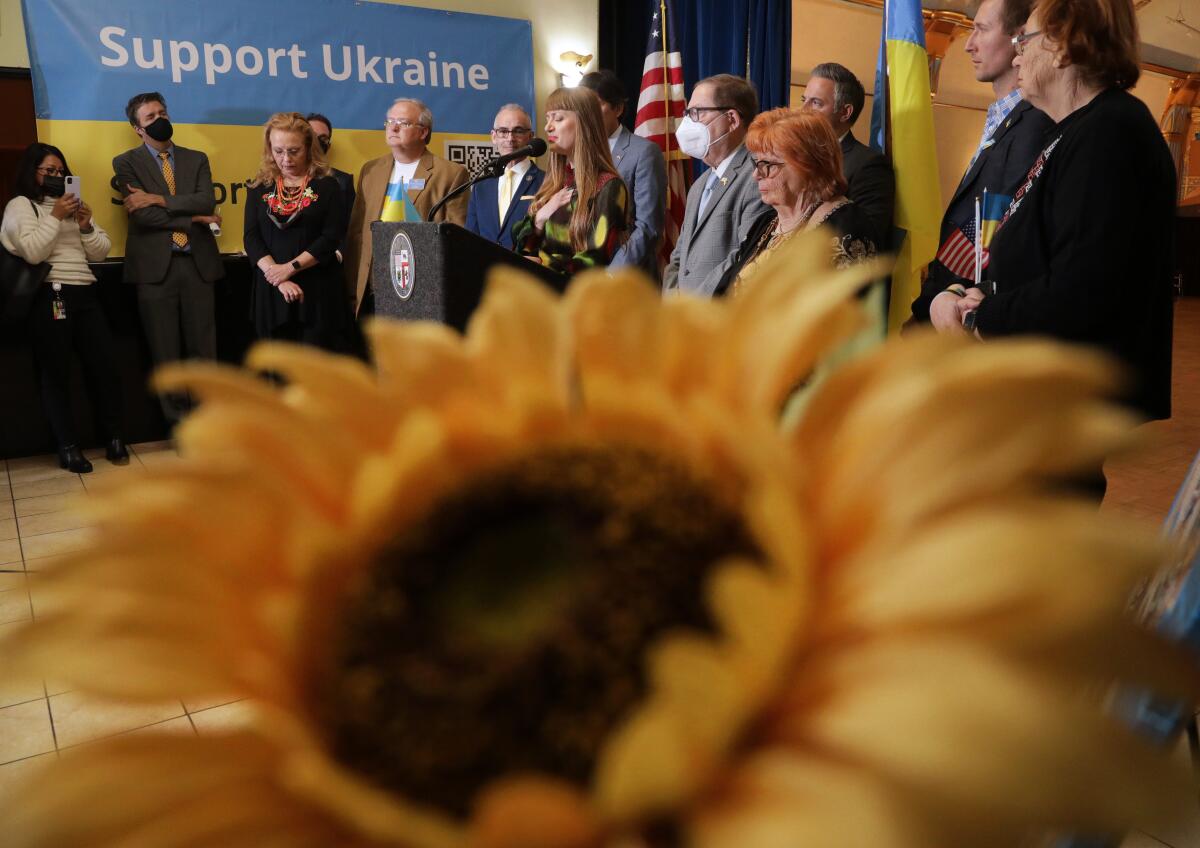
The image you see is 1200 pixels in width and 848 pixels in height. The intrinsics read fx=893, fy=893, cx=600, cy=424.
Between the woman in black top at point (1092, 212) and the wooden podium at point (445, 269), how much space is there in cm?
86

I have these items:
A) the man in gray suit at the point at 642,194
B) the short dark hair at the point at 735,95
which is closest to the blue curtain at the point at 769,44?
the man in gray suit at the point at 642,194

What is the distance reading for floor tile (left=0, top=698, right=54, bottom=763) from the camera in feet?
7.01

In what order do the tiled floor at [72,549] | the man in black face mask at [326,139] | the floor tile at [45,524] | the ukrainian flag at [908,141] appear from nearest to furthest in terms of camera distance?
the tiled floor at [72,549]
the ukrainian flag at [908,141]
the floor tile at [45,524]
the man in black face mask at [326,139]

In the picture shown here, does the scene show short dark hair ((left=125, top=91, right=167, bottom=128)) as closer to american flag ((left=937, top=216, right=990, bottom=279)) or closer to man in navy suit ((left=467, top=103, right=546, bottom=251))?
man in navy suit ((left=467, top=103, right=546, bottom=251))

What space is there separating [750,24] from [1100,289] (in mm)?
5029

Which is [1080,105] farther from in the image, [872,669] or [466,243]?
[872,669]

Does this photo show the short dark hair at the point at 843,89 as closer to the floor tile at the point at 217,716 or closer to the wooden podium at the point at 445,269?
the wooden podium at the point at 445,269

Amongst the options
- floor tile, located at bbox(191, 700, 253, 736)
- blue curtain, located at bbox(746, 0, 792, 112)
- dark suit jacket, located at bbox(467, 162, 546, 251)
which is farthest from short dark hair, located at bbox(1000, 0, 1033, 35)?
blue curtain, located at bbox(746, 0, 792, 112)

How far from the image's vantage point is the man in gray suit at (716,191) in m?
2.86

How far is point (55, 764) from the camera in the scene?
182 mm

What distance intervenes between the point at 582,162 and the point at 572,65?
3.42 meters

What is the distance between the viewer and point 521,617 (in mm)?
197

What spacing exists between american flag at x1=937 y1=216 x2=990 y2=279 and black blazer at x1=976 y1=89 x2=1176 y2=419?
1.96ft

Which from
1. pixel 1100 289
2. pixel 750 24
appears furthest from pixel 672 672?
pixel 750 24
